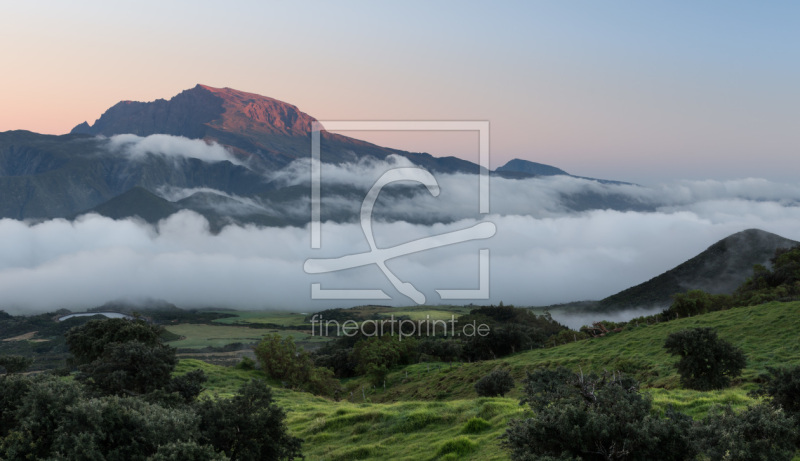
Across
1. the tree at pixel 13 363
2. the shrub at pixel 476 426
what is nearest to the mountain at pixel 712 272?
the shrub at pixel 476 426

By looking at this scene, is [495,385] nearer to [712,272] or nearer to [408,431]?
[408,431]

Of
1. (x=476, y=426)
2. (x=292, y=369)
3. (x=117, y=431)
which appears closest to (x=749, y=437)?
(x=476, y=426)

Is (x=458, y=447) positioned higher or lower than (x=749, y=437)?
lower

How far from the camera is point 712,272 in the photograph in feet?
587

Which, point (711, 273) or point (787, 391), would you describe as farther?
point (711, 273)

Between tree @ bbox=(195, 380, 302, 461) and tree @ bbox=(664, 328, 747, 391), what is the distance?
72.1ft

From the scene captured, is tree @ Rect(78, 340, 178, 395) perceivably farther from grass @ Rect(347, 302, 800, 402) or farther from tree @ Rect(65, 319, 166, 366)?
grass @ Rect(347, 302, 800, 402)

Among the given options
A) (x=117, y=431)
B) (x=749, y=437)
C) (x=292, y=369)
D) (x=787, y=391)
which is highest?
(x=787, y=391)

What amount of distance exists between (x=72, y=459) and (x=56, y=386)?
5.02 meters

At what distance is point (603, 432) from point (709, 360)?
20.6 metres

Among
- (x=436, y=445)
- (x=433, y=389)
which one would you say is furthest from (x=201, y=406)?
(x=433, y=389)

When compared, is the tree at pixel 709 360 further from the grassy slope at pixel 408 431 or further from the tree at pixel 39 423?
the tree at pixel 39 423

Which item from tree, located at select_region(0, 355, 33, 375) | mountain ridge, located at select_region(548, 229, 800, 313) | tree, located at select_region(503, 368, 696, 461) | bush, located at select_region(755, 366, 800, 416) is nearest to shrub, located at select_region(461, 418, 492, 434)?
tree, located at select_region(503, 368, 696, 461)

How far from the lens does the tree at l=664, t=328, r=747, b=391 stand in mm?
30031
